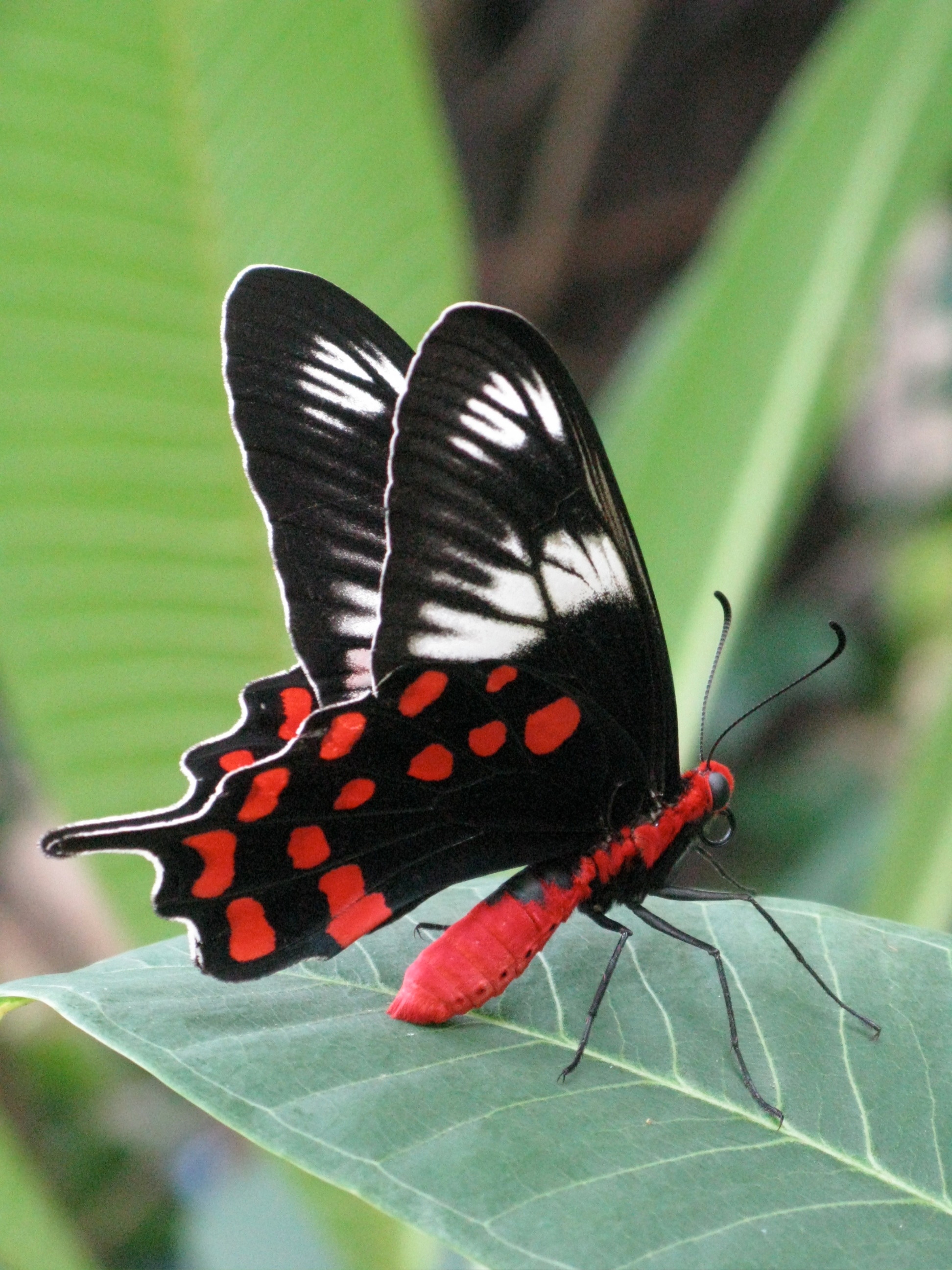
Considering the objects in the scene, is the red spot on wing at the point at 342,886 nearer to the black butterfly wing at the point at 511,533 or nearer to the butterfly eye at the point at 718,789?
the black butterfly wing at the point at 511,533

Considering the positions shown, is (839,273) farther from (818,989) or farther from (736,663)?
(736,663)

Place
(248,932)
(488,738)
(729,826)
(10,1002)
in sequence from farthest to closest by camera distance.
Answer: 1. (729,826)
2. (488,738)
3. (248,932)
4. (10,1002)

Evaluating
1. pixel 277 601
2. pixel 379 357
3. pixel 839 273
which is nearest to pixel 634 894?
pixel 379 357

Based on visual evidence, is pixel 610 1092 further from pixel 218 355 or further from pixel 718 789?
pixel 218 355

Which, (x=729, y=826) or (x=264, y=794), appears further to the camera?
(x=729, y=826)

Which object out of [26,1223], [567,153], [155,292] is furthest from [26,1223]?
[567,153]

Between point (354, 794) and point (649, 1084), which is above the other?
point (354, 794)

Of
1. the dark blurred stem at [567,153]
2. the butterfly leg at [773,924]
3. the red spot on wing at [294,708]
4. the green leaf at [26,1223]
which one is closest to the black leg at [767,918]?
the butterfly leg at [773,924]
